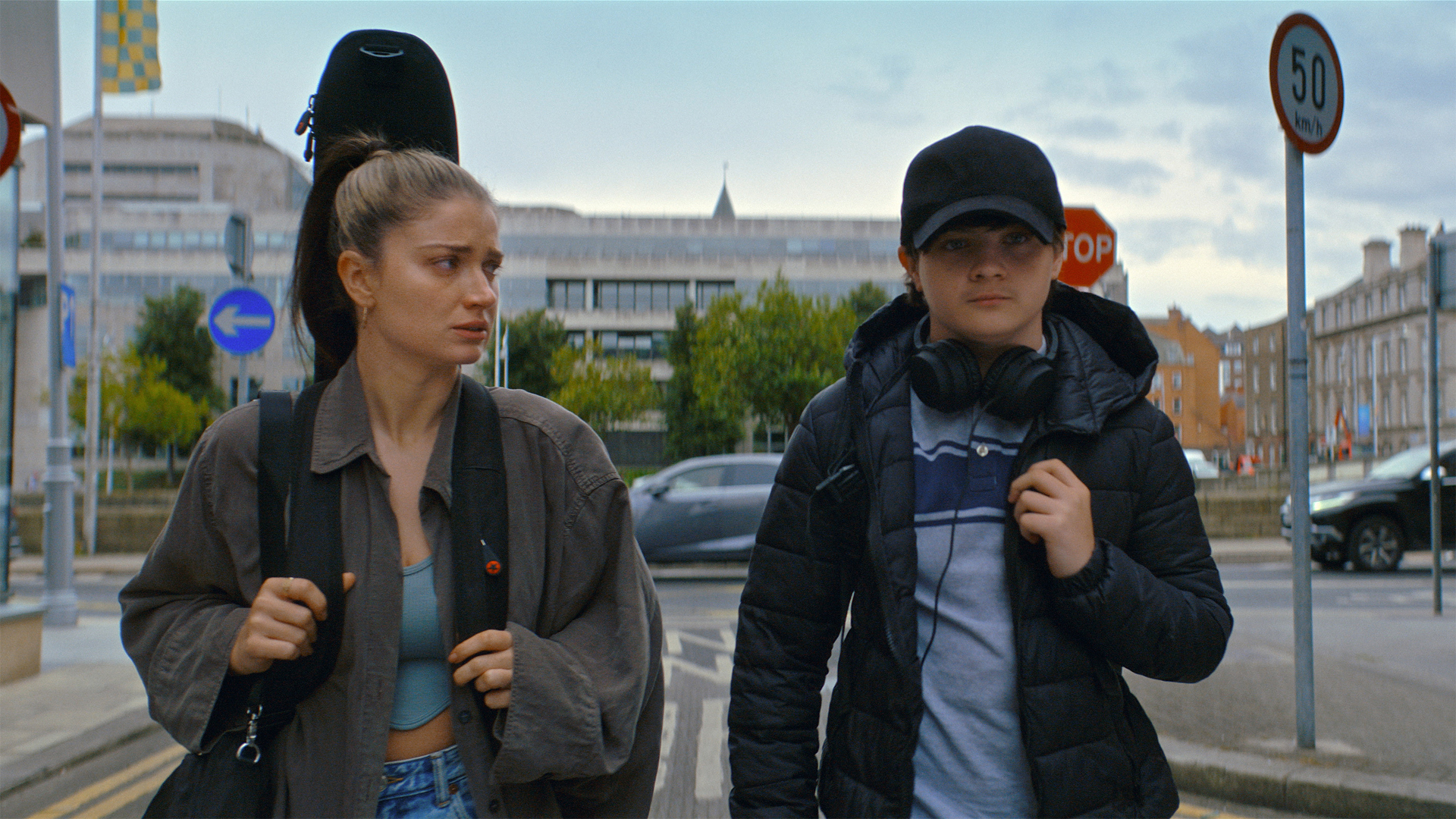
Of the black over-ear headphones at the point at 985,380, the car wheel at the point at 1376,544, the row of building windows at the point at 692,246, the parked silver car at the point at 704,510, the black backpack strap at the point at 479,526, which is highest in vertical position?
the row of building windows at the point at 692,246

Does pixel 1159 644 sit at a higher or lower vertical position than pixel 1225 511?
higher

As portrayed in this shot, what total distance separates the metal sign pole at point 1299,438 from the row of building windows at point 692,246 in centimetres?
6198

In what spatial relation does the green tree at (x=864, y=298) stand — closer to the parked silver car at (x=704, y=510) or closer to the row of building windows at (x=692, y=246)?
the row of building windows at (x=692, y=246)

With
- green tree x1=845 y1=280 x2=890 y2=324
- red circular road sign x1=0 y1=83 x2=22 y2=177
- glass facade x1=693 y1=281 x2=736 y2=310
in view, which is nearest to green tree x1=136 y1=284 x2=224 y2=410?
glass facade x1=693 y1=281 x2=736 y2=310

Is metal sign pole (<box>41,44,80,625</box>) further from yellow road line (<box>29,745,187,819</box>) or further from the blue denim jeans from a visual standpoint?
the blue denim jeans

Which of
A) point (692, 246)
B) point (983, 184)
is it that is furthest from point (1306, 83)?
point (692, 246)

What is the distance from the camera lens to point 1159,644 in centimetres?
169

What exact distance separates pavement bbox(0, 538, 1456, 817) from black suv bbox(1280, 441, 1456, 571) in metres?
8.61

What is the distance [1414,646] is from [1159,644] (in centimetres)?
792

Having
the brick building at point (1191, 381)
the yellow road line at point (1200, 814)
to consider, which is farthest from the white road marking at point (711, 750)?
the brick building at point (1191, 381)

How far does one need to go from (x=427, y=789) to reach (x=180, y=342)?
62.3 meters

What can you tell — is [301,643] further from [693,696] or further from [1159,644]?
[693,696]

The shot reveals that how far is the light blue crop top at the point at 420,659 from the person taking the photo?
5.13ft

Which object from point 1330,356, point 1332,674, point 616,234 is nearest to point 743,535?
point 1332,674
